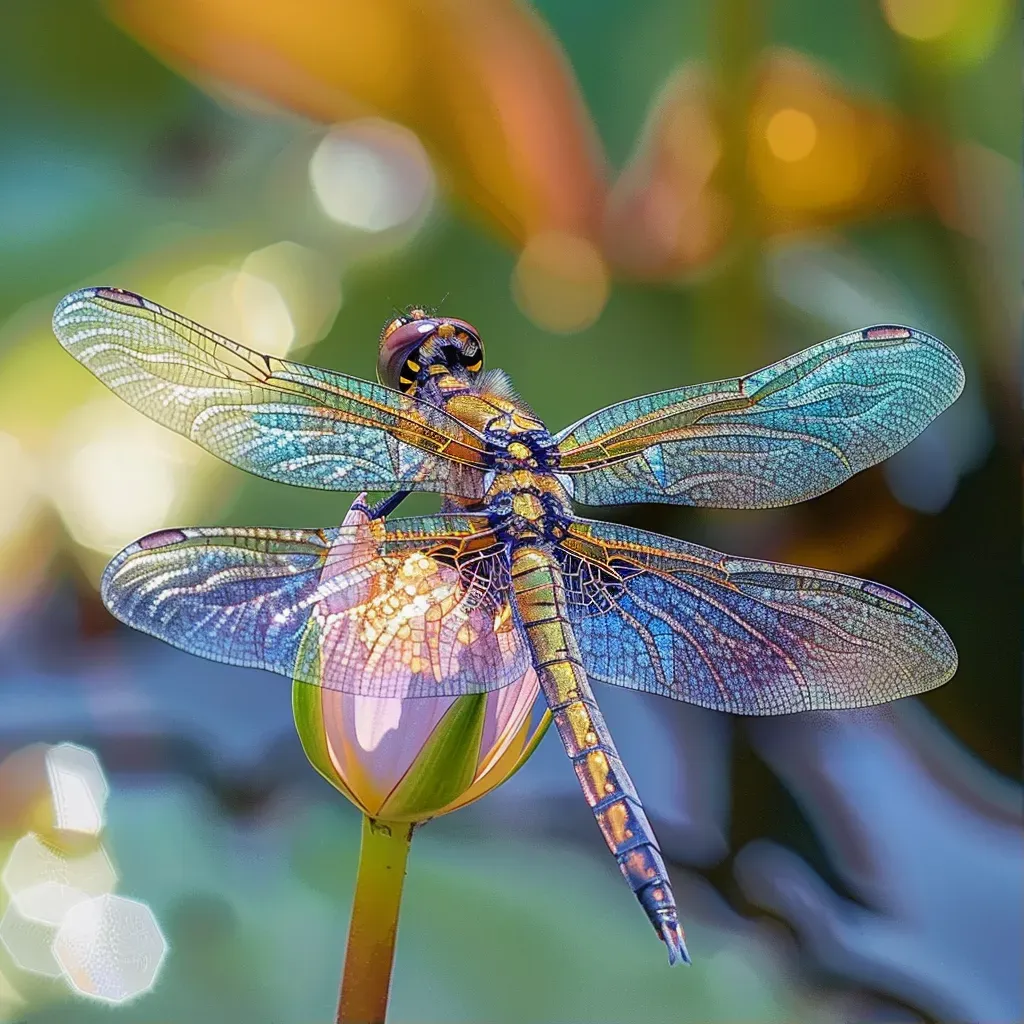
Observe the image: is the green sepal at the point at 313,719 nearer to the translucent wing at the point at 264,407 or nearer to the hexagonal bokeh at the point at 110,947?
Answer: the translucent wing at the point at 264,407

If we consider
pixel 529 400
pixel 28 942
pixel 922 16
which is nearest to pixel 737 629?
pixel 529 400

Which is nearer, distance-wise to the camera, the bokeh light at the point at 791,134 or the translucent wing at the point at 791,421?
the translucent wing at the point at 791,421

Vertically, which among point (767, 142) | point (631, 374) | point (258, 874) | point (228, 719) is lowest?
point (258, 874)

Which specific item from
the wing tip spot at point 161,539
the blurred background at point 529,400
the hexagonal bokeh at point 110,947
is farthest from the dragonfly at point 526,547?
the hexagonal bokeh at point 110,947

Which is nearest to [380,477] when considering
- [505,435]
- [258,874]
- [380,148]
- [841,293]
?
[505,435]

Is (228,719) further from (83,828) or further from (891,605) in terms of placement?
(891,605)

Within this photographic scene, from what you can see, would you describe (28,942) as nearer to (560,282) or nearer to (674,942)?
(674,942)

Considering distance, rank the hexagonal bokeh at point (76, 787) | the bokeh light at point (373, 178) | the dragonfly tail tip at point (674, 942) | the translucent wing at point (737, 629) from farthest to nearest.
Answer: the bokeh light at point (373, 178) < the hexagonal bokeh at point (76, 787) < the translucent wing at point (737, 629) < the dragonfly tail tip at point (674, 942)
